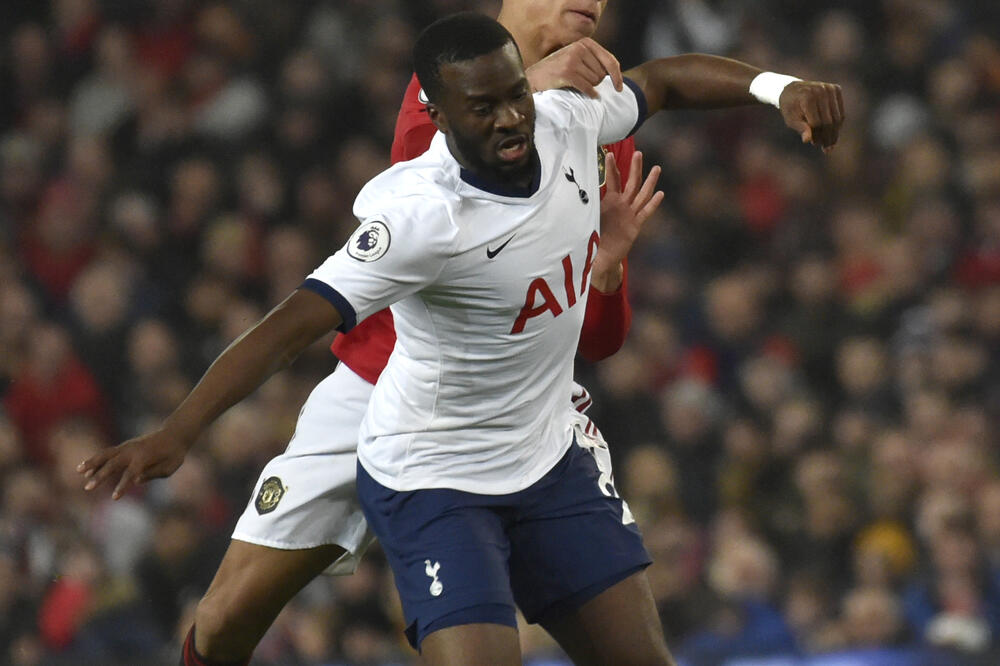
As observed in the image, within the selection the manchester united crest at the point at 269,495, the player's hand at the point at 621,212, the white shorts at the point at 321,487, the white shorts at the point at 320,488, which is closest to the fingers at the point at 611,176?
the player's hand at the point at 621,212

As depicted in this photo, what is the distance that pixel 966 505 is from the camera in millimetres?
6473

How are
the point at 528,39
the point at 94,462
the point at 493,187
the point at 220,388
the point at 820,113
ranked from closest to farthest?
the point at 94,462 → the point at 220,388 → the point at 493,187 → the point at 820,113 → the point at 528,39

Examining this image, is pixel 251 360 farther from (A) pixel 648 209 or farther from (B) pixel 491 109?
(A) pixel 648 209

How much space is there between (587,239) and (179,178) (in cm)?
579

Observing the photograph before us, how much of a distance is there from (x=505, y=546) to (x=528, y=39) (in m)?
1.38

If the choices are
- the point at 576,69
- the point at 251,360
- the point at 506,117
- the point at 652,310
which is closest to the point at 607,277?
the point at 576,69

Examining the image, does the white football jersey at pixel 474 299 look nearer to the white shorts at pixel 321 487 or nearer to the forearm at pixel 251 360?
the forearm at pixel 251 360

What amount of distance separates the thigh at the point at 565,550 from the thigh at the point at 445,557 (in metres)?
0.08

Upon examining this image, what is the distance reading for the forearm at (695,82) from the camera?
13.0ft

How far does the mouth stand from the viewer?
130 inches

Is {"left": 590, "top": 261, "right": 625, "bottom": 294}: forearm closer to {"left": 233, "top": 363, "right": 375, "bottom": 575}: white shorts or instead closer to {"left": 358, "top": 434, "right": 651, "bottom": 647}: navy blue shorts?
{"left": 358, "top": 434, "right": 651, "bottom": 647}: navy blue shorts

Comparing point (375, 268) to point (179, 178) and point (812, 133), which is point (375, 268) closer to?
point (812, 133)

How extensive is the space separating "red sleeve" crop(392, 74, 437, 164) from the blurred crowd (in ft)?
8.62

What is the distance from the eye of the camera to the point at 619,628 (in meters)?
3.53
